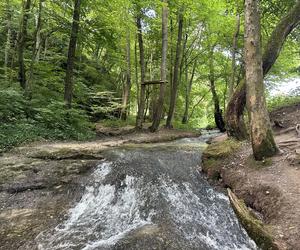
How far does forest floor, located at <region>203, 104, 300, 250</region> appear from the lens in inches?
193

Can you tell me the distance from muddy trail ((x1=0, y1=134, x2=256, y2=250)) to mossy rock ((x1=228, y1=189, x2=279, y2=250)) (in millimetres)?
180

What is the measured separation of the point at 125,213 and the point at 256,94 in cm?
423

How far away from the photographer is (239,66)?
898 inches

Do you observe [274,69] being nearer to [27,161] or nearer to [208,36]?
[208,36]

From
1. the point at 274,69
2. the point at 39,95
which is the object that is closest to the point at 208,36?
the point at 274,69

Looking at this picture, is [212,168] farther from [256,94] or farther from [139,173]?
[256,94]

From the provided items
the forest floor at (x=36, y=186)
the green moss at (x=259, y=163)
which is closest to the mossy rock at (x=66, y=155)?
the forest floor at (x=36, y=186)

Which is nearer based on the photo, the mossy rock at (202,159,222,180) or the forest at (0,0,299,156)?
the mossy rock at (202,159,222,180)

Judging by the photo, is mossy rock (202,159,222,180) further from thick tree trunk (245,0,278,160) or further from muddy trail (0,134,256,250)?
thick tree trunk (245,0,278,160)

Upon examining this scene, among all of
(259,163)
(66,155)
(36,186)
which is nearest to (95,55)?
(66,155)

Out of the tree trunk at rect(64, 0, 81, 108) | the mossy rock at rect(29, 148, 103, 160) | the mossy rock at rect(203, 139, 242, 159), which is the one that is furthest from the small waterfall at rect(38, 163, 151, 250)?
the tree trunk at rect(64, 0, 81, 108)

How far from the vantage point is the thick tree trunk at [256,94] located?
7297 millimetres

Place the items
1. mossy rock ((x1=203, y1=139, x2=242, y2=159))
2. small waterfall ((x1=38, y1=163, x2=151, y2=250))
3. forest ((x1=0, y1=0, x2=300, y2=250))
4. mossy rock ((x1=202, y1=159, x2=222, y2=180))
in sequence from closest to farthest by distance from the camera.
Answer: small waterfall ((x1=38, y1=163, x2=151, y2=250)), forest ((x1=0, y1=0, x2=300, y2=250)), mossy rock ((x1=202, y1=159, x2=222, y2=180)), mossy rock ((x1=203, y1=139, x2=242, y2=159))

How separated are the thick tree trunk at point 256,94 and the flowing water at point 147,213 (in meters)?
1.67
